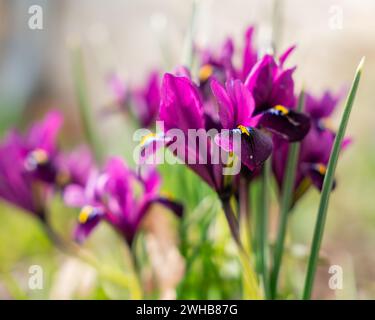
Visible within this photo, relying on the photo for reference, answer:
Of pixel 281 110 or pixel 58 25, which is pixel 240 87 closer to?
pixel 281 110

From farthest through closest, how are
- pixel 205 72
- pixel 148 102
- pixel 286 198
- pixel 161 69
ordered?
1. pixel 161 69
2. pixel 148 102
3. pixel 205 72
4. pixel 286 198

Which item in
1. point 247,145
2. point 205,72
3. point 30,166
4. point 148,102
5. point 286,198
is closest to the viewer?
point 247,145

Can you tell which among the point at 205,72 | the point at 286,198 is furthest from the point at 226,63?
the point at 286,198

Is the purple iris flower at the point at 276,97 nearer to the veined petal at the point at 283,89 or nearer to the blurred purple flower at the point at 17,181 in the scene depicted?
the veined petal at the point at 283,89

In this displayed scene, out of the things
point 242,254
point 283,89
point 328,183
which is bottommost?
point 242,254

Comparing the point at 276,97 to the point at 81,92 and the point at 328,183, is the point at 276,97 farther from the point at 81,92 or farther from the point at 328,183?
the point at 81,92

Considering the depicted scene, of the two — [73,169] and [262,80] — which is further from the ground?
[262,80]

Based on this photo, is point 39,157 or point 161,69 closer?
point 39,157
